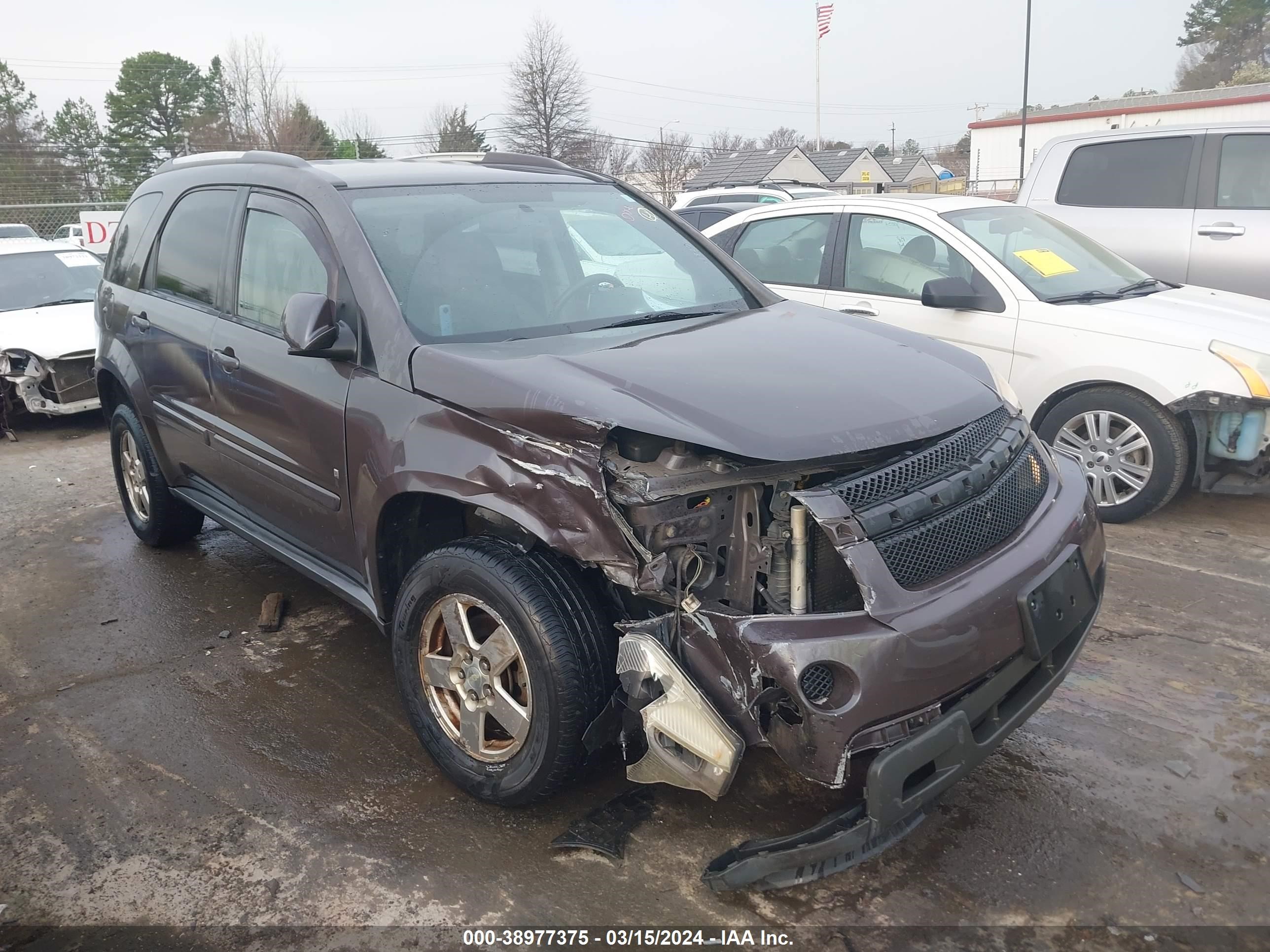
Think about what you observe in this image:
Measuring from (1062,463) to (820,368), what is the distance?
0.98 metres

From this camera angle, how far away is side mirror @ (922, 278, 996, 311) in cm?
513

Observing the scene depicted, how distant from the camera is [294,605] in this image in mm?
4465

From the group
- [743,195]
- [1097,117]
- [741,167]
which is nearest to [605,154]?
[741,167]

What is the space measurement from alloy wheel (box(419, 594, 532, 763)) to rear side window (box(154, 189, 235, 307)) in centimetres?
194

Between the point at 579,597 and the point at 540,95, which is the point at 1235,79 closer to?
the point at 540,95

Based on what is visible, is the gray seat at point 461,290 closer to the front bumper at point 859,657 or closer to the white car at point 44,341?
the front bumper at point 859,657

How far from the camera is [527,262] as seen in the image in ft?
11.3

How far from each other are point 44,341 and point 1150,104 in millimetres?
48227

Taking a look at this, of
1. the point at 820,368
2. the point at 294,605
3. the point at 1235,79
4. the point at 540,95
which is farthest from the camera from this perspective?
the point at 540,95

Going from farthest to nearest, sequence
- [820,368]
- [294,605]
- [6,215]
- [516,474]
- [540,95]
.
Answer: [540,95]
[6,215]
[294,605]
[820,368]
[516,474]

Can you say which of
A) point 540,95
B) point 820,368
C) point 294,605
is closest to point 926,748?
point 820,368

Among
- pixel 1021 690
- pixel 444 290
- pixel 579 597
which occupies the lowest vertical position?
pixel 1021 690

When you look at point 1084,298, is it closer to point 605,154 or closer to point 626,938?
point 626,938

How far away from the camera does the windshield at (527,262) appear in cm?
312
